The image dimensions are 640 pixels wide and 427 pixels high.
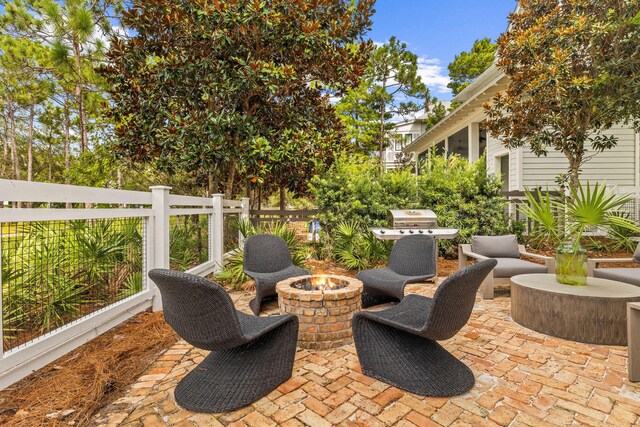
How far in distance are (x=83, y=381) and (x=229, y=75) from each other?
4.61 m

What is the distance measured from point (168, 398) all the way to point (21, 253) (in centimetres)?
155

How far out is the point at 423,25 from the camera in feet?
51.2

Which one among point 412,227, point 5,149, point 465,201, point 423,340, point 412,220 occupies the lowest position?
point 423,340

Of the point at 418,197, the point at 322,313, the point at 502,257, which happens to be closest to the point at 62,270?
the point at 322,313

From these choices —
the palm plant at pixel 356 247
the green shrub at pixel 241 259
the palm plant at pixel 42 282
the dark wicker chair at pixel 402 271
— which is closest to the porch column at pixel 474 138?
the palm plant at pixel 356 247

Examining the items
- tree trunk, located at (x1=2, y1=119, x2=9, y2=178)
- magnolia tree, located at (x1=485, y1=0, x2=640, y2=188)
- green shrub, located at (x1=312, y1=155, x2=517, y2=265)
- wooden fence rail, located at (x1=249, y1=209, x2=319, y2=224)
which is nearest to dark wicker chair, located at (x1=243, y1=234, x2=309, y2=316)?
green shrub, located at (x1=312, y1=155, x2=517, y2=265)

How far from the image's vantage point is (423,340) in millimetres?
2471

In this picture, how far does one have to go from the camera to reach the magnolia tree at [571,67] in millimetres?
5742

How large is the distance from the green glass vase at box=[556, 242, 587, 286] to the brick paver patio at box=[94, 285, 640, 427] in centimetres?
72

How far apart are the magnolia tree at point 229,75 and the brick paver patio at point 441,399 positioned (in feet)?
12.0

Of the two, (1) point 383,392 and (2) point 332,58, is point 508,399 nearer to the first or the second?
(1) point 383,392

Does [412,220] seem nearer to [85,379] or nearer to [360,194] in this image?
[360,194]

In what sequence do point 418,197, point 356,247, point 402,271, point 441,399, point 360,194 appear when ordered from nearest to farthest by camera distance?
point 441,399
point 402,271
point 356,247
point 360,194
point 418,197

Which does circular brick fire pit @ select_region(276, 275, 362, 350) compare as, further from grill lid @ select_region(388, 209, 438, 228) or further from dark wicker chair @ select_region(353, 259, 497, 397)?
grill lid @ select_region(388, 209, 438, 228)
